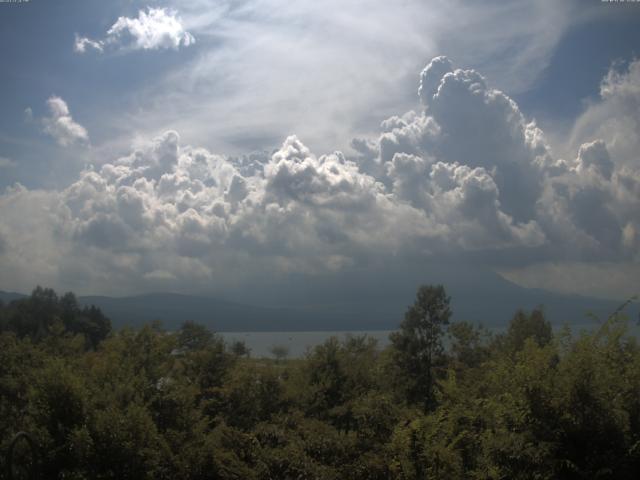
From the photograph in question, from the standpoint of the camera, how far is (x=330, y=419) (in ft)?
79.3

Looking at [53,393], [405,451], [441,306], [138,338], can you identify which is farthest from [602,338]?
[441,306]

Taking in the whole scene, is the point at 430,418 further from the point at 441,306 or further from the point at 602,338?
the point at 441,306

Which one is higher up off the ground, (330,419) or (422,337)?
(422,337)

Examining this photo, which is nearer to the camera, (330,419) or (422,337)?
(330,419)

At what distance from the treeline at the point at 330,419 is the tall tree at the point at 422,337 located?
59.5ft

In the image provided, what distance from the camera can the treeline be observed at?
1187 centimetres

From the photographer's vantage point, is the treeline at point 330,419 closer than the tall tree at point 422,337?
Yes

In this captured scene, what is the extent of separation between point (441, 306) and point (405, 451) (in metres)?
36.3

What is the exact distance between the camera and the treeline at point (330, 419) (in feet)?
38.9

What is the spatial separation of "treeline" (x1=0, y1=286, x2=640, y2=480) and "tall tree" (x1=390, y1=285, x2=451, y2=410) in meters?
18.1

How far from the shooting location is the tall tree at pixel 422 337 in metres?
46.8

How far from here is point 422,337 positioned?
1898 inches

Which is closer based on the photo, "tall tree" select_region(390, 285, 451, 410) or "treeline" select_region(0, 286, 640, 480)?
"treeline" select_region(0, 286, 640, 480)

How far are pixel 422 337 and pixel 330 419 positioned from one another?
25.3 metres
